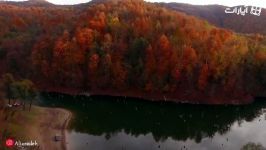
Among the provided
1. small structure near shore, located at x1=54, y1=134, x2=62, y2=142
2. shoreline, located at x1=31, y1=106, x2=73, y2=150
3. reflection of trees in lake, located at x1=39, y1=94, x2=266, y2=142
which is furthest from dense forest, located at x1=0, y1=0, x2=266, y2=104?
small structure near shore, located at x1=54, y1=134, x2=62, y2=142

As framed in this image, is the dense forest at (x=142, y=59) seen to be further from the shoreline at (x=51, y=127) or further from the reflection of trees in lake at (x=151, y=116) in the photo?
the shoreline at (x=51, y=127)

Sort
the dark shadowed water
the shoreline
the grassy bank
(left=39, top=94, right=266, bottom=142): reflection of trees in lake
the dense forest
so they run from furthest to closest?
the dense forest
(left=39, top=94, right=266, bottom=142): reflection of trees in lake
the dark shadowed water
the shoreline
the grassy bank

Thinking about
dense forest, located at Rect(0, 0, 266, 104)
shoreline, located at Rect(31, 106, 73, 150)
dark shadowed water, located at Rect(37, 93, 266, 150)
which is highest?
dense forest, located at Rect(0, 0, 266, 104)

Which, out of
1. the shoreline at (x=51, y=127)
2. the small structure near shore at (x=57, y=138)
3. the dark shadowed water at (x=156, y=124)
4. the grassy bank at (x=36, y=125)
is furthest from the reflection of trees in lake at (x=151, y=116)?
the small structure near shore at (x=57, y=138)

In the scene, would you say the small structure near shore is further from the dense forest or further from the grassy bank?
the dense forest

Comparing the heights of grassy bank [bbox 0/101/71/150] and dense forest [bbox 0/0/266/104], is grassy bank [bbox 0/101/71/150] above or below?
below

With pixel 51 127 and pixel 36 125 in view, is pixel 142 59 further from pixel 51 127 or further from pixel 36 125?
pixel 36 125
